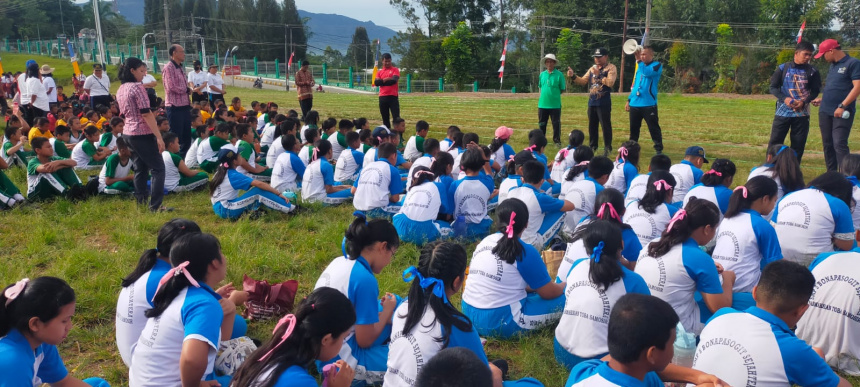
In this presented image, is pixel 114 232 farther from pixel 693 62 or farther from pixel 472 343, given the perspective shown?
pixel 693 62

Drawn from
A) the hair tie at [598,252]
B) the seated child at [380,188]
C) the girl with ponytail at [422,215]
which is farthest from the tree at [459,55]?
the hair tie at [598,252]

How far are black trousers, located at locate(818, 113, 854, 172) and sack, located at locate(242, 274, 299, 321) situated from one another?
691 cm

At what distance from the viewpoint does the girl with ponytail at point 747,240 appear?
163 inches

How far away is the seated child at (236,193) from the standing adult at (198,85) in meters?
9.62

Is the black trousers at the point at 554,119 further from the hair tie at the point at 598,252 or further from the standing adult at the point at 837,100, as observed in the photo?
the hair tie at the point at 598,252

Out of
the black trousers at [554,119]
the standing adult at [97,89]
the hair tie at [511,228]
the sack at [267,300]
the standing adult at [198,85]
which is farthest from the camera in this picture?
the standing adult at [198,85]

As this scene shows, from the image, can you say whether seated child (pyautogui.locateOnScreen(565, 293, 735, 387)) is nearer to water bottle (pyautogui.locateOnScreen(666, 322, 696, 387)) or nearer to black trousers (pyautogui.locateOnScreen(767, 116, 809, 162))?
water bottle (pyautogui.locateOnScreen(666, 322, 696, 387))

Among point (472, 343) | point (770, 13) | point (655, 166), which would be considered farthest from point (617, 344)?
point (770, 13)

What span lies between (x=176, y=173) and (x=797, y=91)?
8.25 m

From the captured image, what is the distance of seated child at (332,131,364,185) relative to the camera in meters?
Result: 8.39

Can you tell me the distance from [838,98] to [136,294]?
8368 mm

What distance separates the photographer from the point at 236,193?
7.01 metres

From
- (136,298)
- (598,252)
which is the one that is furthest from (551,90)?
(136,298)

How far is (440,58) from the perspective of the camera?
4934 cm
